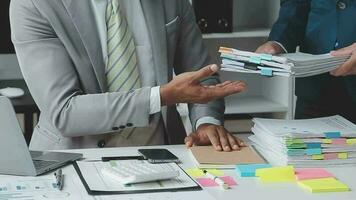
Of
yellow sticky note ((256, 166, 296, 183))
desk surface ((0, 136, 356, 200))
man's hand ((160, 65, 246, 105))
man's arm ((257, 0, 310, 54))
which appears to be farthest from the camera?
man's arm ((257, 0, 310, 54))

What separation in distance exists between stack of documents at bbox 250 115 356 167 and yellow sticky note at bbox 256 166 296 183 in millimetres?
80

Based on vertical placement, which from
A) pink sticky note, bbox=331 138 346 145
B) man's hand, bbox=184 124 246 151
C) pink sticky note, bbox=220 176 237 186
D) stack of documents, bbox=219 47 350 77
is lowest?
man's hand, bbox=184 124 246 151

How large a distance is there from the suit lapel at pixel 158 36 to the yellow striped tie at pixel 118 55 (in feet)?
0.26

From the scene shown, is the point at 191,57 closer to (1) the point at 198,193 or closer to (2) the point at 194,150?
(2) the point at 194,150

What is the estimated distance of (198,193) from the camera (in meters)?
1.26

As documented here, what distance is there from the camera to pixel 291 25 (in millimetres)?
2234

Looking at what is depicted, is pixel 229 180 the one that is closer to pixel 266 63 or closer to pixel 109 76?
pixel 266 63

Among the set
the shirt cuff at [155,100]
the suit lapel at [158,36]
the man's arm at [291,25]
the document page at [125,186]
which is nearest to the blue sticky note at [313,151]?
the document page at [125,186]

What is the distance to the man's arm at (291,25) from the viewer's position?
2209mm

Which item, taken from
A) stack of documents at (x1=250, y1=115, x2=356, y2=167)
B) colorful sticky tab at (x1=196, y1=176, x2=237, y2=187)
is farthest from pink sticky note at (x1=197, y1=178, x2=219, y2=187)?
stack of documents at (x1=250, y1=115, x2=356, y2=167)

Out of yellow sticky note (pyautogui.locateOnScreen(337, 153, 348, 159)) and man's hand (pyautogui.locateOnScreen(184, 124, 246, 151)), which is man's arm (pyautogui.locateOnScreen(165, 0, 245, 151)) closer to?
man's hand (pyautogui.locateOnScreen(184, 124, 246, 151))

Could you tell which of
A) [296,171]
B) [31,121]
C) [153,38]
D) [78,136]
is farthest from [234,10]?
[296,171]

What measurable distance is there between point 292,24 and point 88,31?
2.82 feet

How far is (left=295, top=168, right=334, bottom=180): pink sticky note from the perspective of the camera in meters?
1.38
